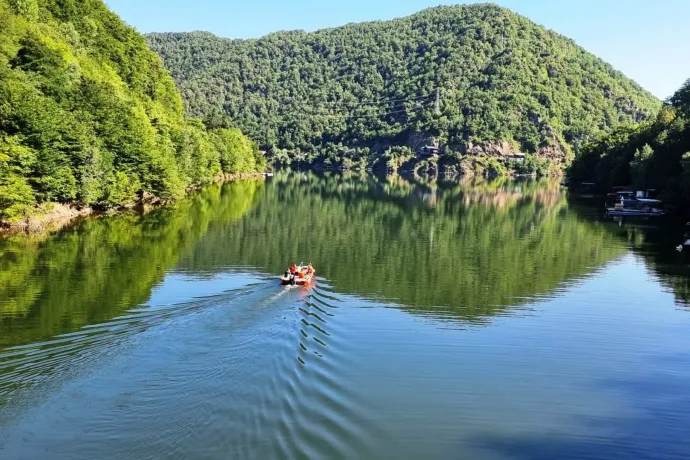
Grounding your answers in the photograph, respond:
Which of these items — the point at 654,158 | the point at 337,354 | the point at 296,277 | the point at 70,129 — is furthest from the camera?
the point at 654,158

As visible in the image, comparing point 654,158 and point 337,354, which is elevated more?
point 654,158

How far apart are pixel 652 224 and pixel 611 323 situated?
162 ft

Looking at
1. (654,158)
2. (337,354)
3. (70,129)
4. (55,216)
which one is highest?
(654,158)

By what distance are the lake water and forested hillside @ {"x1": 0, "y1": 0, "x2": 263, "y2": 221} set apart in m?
7.30

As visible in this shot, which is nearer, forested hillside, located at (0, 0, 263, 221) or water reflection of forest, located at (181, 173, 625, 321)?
water reflection of forest, located at (181, 173, 625, 321)

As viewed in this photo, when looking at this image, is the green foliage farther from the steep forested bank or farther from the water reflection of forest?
the steep forested bank

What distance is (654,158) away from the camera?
86938mm

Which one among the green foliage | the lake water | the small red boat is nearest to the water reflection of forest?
the lake water

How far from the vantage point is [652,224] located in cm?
6969

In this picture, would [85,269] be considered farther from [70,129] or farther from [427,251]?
[427,251]

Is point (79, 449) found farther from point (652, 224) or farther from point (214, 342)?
point (652, 224)

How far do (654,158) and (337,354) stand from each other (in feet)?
269

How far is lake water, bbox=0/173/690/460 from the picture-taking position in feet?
48.2

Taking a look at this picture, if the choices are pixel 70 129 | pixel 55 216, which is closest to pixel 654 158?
pixel 70 129
